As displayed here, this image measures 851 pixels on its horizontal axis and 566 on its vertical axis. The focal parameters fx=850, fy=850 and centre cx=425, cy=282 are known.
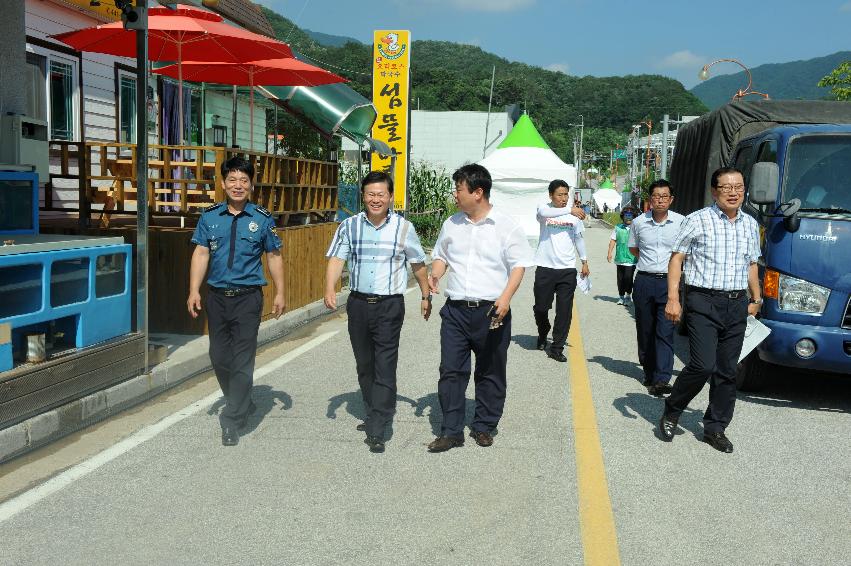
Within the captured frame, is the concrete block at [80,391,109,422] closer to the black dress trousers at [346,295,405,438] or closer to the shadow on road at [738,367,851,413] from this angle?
the black dress trousers at [346,295,405,438]

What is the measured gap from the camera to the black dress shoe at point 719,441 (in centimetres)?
556

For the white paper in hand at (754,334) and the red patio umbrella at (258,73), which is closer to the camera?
the white paper in hand at (754,334)

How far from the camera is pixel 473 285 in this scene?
17.7 ft

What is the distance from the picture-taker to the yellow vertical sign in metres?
22.5

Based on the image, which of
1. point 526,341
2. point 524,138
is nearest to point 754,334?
point 526,341

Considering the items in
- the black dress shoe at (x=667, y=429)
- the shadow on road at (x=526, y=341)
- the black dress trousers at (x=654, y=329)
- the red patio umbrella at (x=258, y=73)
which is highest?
the red patio umbrella at (x=258, y=73)

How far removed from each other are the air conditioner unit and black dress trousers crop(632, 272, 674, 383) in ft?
19.6

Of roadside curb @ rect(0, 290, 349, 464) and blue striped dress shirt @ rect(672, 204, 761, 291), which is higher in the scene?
blue striped dress shirt @ rect(672, 204, 761, 291)

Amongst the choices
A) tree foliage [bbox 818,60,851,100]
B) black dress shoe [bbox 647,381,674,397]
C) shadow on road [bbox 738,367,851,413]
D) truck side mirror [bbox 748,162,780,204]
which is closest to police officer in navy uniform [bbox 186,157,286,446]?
black dress shoe [bbox 647,381,674,397]

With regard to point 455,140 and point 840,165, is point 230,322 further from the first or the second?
point 455,140

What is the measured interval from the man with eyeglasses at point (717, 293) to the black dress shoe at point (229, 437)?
2882 millimetres

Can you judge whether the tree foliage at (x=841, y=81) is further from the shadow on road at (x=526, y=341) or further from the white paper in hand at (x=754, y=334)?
the white paper in hand at (x=754, y=334)

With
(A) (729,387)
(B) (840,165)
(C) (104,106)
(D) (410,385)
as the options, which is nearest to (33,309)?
(D) (410,385)

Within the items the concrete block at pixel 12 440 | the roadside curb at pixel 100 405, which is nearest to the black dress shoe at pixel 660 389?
the roadside curb at pixel 100 405
